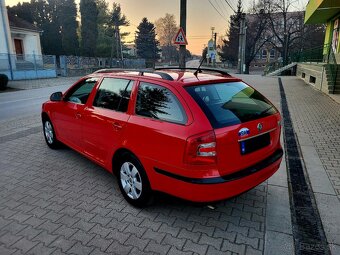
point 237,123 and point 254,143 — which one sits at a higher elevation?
point 237,123

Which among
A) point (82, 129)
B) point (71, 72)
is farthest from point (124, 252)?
point (71, 72)

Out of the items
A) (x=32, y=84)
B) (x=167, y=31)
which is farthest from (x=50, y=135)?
(x=167, y=31)

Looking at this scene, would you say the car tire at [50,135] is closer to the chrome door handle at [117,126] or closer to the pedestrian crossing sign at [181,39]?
the chrome door handle at [117,126]

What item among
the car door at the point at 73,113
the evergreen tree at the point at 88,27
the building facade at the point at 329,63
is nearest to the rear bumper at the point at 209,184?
the car door at the point at 73,113

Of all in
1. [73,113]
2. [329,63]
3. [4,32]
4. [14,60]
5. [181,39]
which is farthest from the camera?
[4,32]

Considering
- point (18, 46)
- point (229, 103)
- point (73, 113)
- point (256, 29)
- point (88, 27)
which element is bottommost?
point (73, 113)

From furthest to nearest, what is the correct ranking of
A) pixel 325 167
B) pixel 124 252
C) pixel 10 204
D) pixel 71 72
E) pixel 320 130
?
1. pixel 71 72
2. pixel 320 130
3. pixel 325 167
4. pixel 10 204
5. pixel 124 252

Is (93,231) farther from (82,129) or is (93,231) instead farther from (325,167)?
(325,167)

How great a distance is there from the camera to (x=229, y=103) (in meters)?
3.26

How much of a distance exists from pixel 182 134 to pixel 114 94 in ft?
4.86

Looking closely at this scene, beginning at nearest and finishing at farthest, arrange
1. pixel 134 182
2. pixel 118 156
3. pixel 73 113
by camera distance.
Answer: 1. pixel 134 182
2. pixel 118 156
3. pixel 73 113

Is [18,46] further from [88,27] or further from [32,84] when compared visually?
[88,27]

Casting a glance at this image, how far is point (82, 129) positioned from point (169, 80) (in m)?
1.82

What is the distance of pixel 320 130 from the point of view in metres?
6.85
